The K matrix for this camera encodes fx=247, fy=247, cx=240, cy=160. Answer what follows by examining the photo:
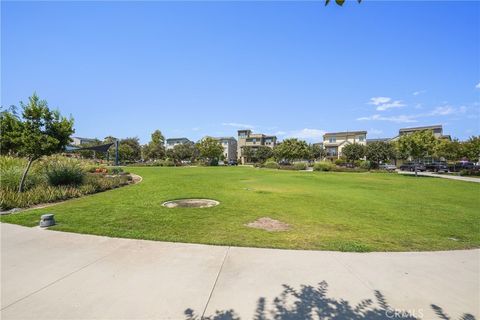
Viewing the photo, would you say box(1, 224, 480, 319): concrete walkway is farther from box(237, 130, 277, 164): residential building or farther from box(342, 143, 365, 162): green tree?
box(237, 130, 277, 164): residential building

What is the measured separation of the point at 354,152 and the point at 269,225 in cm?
5938

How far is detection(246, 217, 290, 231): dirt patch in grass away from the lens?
274 inches

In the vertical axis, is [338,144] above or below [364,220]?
above

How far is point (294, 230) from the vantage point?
676 cm

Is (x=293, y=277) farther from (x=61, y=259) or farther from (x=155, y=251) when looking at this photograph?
(x=61, y=259)

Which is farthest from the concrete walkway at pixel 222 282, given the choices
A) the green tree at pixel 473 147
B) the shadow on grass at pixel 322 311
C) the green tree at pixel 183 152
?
the green tree at pixel 183 152

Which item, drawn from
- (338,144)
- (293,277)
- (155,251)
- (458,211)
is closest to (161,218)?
(155,251)

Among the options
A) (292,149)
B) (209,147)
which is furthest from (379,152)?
(209,147)

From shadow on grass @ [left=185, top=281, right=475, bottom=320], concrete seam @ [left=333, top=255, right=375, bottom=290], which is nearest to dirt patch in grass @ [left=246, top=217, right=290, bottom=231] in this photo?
concrete seam @ [left=333, top=255, right=375, bottom=290]

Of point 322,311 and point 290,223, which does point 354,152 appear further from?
point 322,311

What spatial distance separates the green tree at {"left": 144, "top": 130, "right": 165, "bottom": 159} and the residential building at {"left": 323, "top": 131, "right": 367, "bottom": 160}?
53.7m

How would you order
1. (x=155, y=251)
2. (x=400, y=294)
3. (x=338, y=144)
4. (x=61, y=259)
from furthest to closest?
(x=338, y=144) → (x=155, y=251) → (x=61, y=259) → (x=400, y=294)

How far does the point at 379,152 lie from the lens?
56.5 metres

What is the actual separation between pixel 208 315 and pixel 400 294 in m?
2.76
